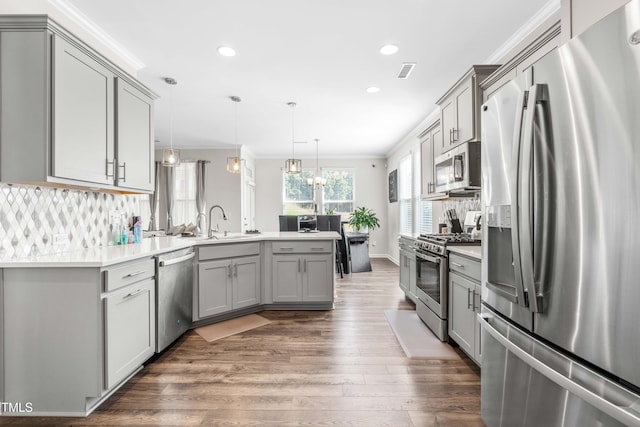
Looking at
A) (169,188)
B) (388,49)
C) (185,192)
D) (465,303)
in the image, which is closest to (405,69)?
(388,49)

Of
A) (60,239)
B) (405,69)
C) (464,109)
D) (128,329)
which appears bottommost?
(128,329)

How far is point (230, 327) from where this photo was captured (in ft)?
10.5

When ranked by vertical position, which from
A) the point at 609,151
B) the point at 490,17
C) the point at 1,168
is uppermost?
the point at 490,17

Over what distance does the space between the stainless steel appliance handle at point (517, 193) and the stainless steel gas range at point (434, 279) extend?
1.54 metres

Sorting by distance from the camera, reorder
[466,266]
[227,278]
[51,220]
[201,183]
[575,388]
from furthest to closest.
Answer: [201,183], [227,278], [466,266], [51,220], [575,388]

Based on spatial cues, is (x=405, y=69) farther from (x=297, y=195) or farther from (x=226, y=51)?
(x=297, y=195)

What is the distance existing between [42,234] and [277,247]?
2.11 meters

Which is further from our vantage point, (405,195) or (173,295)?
(405,195)

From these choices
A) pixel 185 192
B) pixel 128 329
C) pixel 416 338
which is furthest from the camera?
pixel 185 192

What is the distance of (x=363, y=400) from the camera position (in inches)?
77.4

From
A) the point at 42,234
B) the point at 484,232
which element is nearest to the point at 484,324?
the point at 484,232

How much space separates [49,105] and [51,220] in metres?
0.84

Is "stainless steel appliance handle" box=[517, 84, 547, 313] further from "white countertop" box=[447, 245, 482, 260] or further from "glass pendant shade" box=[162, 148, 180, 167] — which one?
"glass pendant shade" box=[162, 148, 180, 167]

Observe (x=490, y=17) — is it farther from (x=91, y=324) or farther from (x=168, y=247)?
(x=91, y=324)
